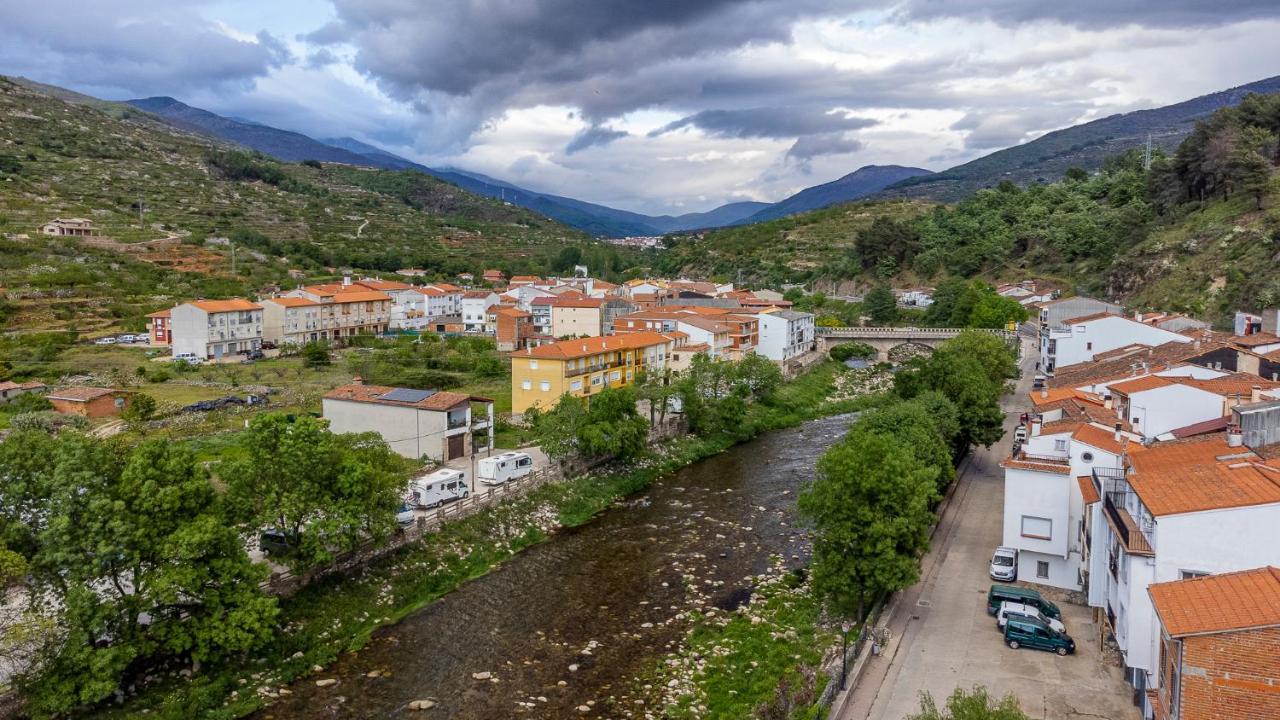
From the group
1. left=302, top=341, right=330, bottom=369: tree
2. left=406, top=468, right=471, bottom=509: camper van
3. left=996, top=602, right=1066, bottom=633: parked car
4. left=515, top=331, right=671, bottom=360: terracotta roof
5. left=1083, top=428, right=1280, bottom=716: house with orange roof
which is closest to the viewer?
left=1083, top=428, right=1280, bottom=716: house with orange roof

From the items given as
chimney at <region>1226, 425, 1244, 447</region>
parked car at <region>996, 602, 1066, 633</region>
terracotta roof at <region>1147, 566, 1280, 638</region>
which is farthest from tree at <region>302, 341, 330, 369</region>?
terracotta roof at <region>1147, 566, 1280, 638</region>

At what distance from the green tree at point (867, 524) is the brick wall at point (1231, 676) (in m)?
7.36

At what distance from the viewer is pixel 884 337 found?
66.7m

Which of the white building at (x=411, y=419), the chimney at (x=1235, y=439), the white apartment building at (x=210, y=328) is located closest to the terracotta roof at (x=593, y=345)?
the white building at (x=411, y=419)

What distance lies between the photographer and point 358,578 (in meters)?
21.4

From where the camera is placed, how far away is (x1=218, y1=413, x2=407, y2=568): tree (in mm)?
18781

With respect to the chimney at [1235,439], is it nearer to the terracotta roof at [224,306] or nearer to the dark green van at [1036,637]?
the dark green van at [1036,637]

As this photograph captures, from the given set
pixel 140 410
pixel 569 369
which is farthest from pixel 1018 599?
pixel 140 410

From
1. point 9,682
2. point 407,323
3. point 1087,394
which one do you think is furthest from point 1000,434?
point 407,323

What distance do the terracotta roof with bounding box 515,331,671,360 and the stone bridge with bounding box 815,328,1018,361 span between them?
23.4 meters

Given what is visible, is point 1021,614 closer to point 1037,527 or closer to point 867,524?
point 1037,527

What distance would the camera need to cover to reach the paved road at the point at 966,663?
15.1 metres

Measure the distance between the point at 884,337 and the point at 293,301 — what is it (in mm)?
48987

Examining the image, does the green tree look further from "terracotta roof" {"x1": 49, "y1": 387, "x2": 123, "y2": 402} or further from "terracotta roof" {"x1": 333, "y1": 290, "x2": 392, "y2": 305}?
"terracotta roof" {"x1": 333, "y1": 290, "x2": 392, "y2": 305}
